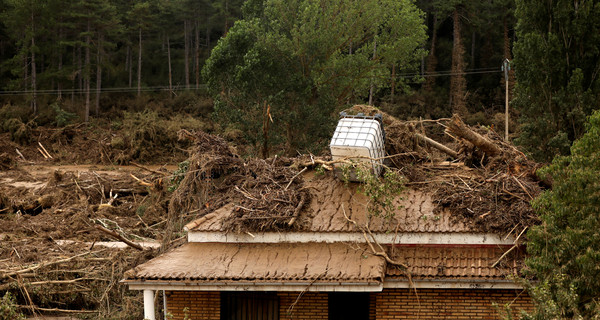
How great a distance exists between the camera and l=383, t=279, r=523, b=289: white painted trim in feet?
45.5

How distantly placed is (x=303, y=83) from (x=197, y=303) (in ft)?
71.8

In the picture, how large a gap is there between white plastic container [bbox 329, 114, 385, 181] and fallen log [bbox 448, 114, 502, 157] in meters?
1.73

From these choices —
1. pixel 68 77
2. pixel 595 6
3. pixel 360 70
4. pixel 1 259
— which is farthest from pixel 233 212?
pixel 68 77

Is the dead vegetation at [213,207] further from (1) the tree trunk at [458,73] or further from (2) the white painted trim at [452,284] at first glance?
(1) the tree trunk at [458,73]

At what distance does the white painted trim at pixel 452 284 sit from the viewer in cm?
1388

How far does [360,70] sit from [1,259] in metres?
21.4

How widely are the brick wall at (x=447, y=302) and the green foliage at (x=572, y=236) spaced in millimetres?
1883

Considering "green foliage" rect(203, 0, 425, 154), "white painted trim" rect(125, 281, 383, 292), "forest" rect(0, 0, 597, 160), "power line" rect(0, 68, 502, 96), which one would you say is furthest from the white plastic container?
"power line" rect(0, 68, 502, 96)

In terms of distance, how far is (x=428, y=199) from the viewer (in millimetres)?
15805

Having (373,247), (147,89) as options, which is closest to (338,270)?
(373,247)

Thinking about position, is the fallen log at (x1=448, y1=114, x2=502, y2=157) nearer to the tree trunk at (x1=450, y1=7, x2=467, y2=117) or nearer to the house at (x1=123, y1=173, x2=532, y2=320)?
the house at (x1=123, y1=173, x2=532, y2=320)

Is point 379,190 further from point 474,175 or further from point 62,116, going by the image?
point 62,116

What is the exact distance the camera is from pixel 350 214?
599 inches

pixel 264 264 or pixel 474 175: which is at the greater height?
pixel 474 175
